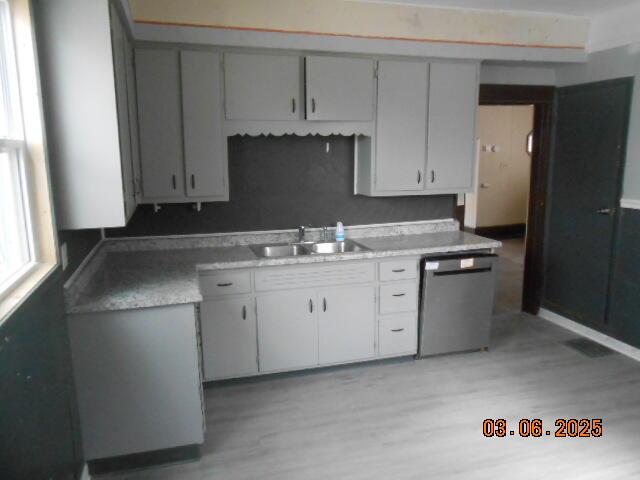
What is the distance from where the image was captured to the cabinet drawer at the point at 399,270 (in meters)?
3.42

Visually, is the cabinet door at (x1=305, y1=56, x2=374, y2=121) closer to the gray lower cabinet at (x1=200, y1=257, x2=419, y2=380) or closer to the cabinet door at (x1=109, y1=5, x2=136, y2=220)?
the gray lower cabinet at (x1=200, y1=257, x2=419, y2=380)

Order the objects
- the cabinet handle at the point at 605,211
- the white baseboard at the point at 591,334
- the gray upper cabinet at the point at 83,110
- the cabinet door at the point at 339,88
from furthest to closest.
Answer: the cabinet handle at the point at 605,211 → the white baseboard at the point at 591,334 → the cabinet door at the point at 339,88 → the gray upper cabinet at the point at 83,110

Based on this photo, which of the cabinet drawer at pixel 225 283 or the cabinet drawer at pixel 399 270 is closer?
the cabinet drawer at pixel 225 283

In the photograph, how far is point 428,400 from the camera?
3.07 metres

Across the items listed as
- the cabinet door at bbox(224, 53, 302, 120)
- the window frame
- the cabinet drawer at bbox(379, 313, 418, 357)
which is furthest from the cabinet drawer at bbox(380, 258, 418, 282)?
the window frame

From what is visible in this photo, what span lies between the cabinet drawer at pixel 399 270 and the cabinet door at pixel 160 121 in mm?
1504

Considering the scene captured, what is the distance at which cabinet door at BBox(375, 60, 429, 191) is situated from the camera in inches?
137

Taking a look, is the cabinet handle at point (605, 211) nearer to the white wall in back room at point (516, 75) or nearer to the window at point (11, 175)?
the white wall in back room at point (516, 75)

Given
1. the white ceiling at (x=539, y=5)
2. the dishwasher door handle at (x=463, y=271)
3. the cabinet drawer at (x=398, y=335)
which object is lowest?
the cabinet drawer at (x=398, y=335)

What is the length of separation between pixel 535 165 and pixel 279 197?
2380mm

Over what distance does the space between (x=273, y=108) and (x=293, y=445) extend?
210 centimetres

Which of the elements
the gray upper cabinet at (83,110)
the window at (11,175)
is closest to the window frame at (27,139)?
the window at (11,175)

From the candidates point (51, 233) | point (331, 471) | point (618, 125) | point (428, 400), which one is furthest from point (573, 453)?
point (51, 233)

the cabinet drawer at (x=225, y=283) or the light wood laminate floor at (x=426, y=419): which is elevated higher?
the cabinet drawer at (x=225, y=283)
